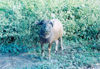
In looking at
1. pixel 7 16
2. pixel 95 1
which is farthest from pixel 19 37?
pixel 95 1

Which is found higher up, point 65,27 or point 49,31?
point 65,27

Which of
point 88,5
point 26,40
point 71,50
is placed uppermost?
point 88,5

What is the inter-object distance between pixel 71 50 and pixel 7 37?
7.94ft

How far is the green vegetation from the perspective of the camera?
6055 millimetres

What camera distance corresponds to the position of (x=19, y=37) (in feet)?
20.9

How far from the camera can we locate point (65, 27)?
698cm

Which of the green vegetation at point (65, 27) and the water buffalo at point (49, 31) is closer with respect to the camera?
the water buffalo at point (49, 31)

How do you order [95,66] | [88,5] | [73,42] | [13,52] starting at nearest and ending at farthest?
1. [95,66]
2. [13,52]
3. [73,42]
4. [88,5]

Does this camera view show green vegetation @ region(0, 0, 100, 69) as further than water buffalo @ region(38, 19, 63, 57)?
Yes

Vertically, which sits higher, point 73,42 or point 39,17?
point 39,17

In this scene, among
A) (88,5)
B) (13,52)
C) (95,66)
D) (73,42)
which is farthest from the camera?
(88,5)

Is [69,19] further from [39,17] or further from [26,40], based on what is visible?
[26,40]

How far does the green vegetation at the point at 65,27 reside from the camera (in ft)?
19.9

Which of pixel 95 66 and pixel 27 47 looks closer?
pixel 95 66
